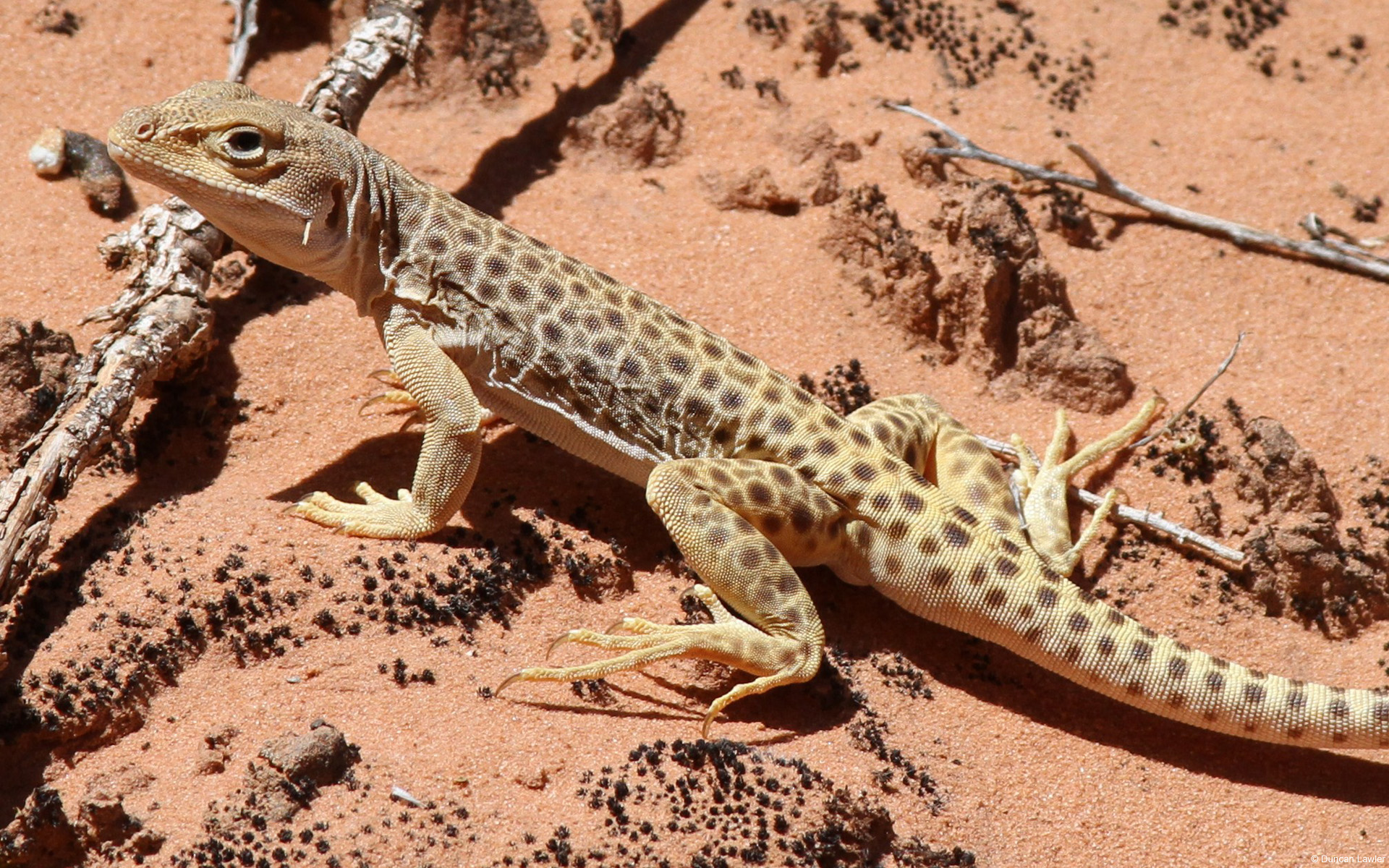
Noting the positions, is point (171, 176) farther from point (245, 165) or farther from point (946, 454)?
point (946, 454)

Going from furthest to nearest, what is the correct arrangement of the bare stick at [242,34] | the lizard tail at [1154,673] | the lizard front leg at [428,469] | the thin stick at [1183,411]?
the bare stick at [242,34] < the thin stick at [1183,411] < the lizard front leg at [428,469] < the lizard tail at [1154,673]

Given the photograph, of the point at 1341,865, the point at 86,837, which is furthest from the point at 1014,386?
the point at 86,837

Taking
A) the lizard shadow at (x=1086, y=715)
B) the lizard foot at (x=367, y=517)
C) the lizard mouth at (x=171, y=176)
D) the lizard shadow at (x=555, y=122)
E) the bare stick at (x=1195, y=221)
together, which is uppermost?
the bare stick at (x=1195, y=221)

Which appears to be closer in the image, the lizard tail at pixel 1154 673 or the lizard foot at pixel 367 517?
the lizard tail at pixel 1154 673

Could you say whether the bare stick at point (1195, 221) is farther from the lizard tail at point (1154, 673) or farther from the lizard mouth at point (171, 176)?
the lizard mouth at point (171, 176)

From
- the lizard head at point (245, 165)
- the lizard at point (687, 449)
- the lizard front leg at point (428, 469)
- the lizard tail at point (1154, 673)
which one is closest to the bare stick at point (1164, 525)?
the lizard at point (687, 449)

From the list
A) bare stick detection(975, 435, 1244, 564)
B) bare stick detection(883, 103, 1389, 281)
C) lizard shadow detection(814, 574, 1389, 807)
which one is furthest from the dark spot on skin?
bare stick detection(883, 103, 1389, 281)
